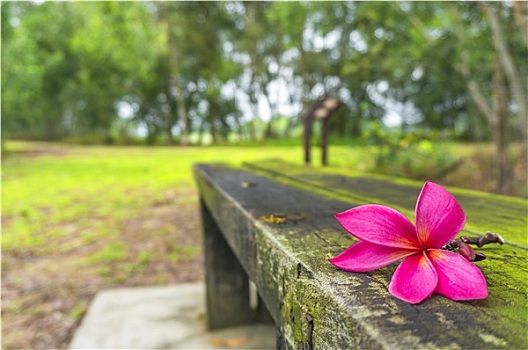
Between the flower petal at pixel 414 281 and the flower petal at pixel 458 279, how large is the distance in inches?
0.5

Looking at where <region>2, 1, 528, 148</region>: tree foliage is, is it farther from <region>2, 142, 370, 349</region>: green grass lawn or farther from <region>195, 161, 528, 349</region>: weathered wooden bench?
<region>195, 161, 528, 349</region>: weathered wooden bench

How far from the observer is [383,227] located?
0.60 m

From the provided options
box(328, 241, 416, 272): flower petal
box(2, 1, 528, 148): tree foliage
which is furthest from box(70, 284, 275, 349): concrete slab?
box(2, 1, 528, 148): tree foliage

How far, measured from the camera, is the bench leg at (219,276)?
8.45 feet

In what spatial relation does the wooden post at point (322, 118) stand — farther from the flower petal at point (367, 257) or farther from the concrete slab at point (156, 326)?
the flower petal at point (367, 257)

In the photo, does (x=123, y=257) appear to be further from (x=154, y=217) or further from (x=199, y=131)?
(x=199, y=131)

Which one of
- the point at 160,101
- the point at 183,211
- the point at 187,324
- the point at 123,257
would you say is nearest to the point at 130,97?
the point at 160,101

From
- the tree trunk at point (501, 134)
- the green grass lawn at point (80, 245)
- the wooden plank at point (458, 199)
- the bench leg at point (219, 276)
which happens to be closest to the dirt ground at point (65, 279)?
the green grass lawn at point (80, 245)

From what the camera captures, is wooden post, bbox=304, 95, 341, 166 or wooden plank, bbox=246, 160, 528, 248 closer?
wooden plank, bbox=246, 160, 528, 248

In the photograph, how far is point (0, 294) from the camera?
352cm

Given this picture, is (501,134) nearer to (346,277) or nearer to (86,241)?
(86,241)

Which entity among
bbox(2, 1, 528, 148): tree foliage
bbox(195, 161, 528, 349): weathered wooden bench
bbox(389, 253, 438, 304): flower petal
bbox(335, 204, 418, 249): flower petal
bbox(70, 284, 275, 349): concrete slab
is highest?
bbox(2, 1, 528, 148): tree foliage

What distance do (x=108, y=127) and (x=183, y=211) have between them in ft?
70.6

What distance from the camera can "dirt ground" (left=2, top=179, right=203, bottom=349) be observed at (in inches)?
115
